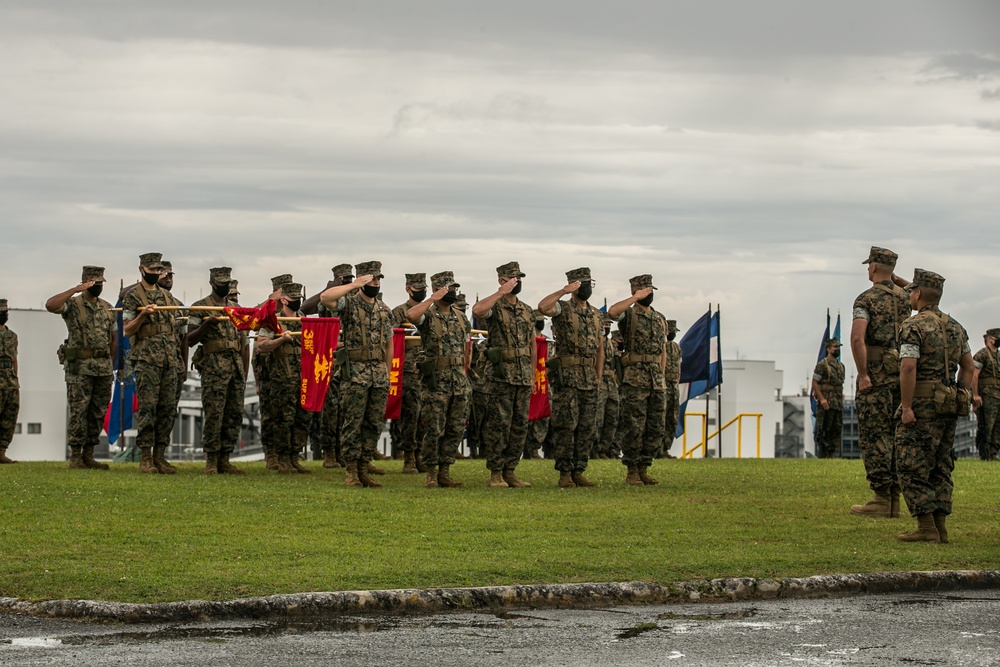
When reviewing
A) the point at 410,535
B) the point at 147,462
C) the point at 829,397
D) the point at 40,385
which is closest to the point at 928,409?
the point at 410,535

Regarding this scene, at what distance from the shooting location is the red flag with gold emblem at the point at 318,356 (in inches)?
731

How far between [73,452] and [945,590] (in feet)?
41.4

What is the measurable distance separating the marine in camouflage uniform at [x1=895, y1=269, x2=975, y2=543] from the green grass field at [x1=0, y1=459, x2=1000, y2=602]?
0.41 meters

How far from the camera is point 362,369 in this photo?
17172mm

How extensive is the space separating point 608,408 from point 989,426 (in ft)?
24.0

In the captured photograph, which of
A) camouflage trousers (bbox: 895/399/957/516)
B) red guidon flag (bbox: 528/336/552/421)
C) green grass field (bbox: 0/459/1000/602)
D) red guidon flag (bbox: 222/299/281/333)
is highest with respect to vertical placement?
red guidon flag (bbox: 222/299/281/333)

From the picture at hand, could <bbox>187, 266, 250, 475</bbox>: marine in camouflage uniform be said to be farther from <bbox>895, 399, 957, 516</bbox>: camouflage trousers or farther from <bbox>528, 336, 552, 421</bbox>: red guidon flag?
<bbox>895, 399, 957, 516</bbox>: camouflage trousers

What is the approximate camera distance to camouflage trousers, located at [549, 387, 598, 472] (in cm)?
1800

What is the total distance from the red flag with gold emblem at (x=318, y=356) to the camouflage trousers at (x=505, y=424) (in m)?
2.20

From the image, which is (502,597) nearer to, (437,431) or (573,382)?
(437,431)

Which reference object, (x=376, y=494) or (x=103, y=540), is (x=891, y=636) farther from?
(x=376, y=494)

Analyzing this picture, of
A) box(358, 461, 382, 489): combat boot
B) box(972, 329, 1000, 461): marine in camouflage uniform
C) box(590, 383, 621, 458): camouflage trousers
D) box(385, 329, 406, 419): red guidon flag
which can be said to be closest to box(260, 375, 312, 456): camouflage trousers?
box(385, 329, 406, 419): red guidon flag

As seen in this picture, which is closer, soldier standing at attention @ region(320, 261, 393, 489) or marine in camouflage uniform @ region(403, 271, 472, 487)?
soldier standing at attention @ region(320, 261, 393, 489)

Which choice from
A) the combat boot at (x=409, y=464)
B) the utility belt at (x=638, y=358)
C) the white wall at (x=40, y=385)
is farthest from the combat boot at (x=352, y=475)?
the white wall at (x=40, y=385)
